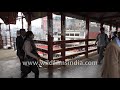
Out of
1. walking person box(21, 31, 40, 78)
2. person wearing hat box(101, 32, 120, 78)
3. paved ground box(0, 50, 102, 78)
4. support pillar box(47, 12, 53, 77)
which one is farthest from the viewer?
support pillar box(47, 12, 53, 77)

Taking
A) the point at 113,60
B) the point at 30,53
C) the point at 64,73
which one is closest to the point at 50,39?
the point at 64,73

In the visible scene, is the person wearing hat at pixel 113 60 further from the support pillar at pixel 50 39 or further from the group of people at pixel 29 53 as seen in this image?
the support pillar at pixel 50 39

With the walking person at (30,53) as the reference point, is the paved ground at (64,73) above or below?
below

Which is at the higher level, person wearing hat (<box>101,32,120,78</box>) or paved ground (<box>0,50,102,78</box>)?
person wearing hat (<box>101,32,120,78</box>)

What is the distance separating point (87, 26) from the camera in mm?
8203

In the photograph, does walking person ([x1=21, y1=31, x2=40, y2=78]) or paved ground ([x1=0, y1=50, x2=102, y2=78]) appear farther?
paved ground ([x1=0, y1=50, x2=102, y2=78])

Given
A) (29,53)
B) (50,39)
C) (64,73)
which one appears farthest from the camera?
(50,39)

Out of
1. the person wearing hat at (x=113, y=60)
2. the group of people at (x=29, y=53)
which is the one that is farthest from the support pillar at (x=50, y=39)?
the person wearing hat at (x=113, y=60)

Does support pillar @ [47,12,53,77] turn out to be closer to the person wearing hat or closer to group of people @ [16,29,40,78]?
group of people @ [16,29,40,78]

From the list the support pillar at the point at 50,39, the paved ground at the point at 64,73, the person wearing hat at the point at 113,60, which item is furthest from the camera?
the support pillar at the point at 50,39

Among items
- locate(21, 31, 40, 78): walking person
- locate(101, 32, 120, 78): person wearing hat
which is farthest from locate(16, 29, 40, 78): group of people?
locate(101, 32, 120, 78): person wearing hat

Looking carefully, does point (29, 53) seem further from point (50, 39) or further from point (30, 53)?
point (50, 39)
